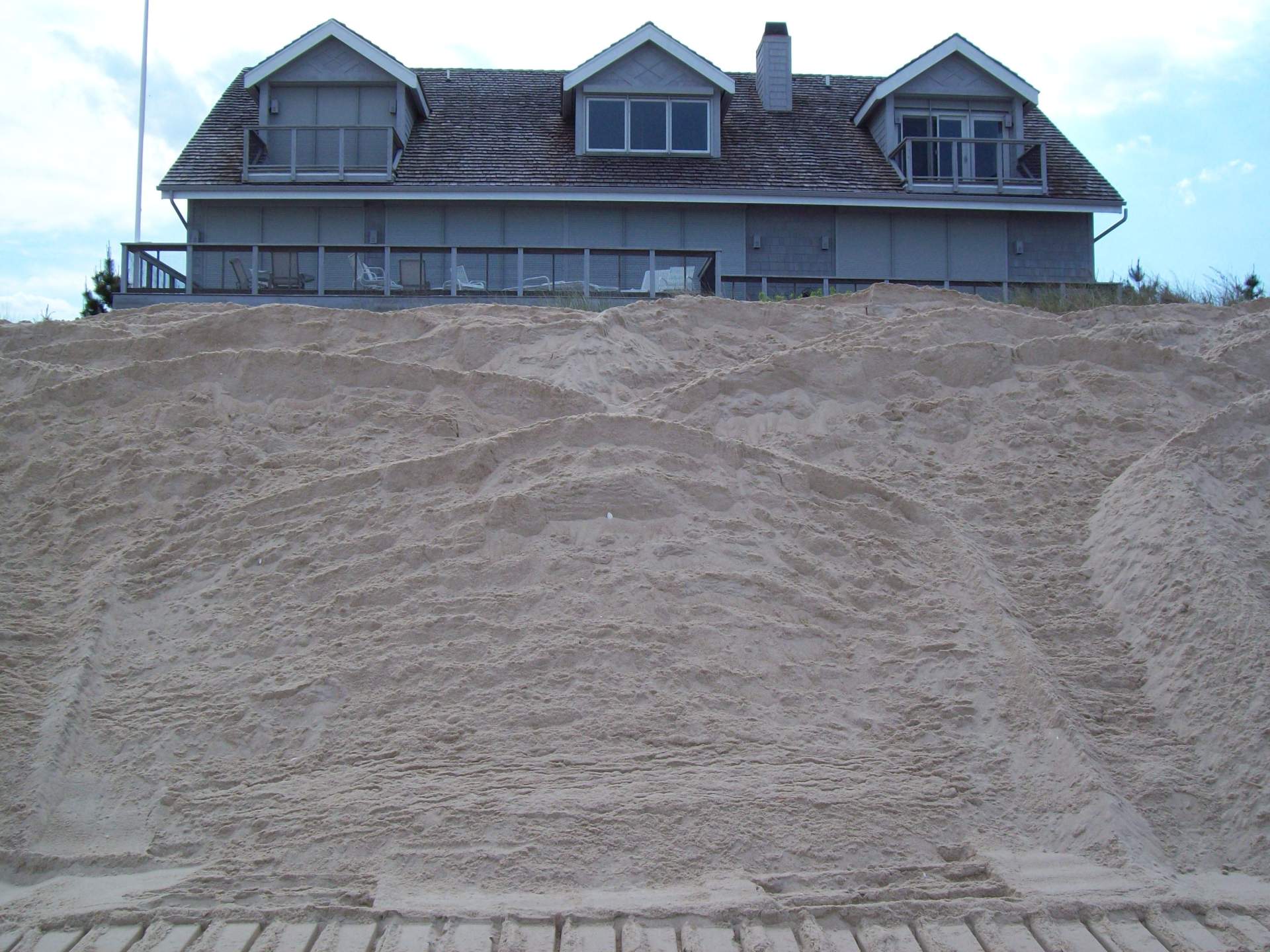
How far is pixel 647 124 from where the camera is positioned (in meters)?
18.8

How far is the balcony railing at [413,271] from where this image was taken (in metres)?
13.6

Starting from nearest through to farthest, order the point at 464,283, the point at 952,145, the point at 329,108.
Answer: the point at 464,283 < the point at 329,108 < the point at 952,145

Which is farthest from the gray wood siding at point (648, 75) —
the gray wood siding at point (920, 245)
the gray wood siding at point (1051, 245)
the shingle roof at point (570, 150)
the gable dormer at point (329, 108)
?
the gray wood siding at point (1051, 245)

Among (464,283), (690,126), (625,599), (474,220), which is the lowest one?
(625,599)

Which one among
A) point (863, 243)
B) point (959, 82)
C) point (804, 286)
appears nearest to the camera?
point (804, 286)

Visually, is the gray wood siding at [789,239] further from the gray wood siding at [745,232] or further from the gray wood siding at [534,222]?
the gray wood siding at [534,222]

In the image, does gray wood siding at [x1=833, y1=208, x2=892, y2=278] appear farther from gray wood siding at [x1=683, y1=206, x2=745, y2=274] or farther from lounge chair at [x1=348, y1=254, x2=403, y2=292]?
lounge chair at [x1=348, y1=254, x2=403, y2=292]

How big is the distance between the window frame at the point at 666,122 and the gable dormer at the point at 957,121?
3.34 m

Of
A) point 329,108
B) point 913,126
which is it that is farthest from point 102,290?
point 913,126

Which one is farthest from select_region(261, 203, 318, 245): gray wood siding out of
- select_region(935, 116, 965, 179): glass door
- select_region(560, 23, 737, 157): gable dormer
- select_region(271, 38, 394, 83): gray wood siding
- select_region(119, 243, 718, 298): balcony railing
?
select_region(935, 116, 965, 179): glass door

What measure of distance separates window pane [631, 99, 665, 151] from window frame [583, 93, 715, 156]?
49 millimetres

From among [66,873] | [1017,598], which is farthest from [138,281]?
[1017,598]

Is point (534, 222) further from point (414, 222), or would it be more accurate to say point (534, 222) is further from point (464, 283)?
point (464, 283)

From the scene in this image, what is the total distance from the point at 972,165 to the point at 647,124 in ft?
19.3
